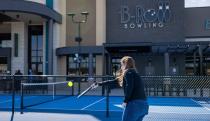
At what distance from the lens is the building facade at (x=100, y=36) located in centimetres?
3806

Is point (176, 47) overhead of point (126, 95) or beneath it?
overhead

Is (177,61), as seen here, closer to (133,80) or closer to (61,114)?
(61,114)

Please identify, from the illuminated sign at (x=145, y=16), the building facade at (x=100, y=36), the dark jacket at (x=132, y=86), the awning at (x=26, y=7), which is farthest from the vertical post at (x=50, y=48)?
the dark jacket at (x=132, y=86)

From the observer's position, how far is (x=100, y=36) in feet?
127

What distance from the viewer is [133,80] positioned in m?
7.82

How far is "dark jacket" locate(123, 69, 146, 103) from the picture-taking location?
25.6ft

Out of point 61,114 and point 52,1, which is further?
point 52,1

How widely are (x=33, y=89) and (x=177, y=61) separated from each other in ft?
68.8

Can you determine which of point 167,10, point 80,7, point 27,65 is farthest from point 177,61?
point 27,65

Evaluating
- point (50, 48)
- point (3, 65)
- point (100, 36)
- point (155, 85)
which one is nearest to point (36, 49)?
point (50, 48)

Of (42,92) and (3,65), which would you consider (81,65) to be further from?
(42,92)

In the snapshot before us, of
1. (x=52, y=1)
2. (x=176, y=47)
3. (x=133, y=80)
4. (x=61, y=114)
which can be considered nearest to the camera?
(x=133, y=80)

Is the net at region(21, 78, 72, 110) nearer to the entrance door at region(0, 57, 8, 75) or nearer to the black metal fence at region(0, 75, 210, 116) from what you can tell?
the black metal fence at region(0, 75, 210, 116)

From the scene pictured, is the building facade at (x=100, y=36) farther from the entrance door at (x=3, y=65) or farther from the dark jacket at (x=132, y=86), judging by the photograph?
the dark jacket at (x=132, y=86)
